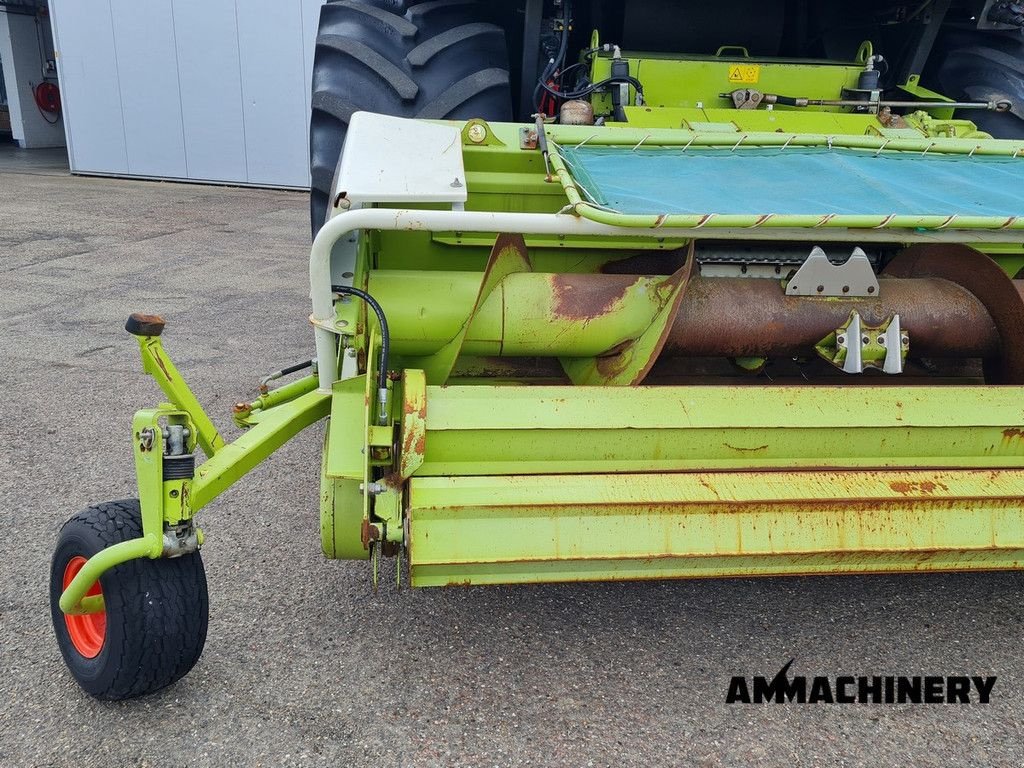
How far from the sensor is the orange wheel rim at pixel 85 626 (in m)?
1.91

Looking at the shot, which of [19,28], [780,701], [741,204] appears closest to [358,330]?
[741,204]

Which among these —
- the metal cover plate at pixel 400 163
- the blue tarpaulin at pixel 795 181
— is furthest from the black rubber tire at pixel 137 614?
the blue tarpaulin at pixel 795 181

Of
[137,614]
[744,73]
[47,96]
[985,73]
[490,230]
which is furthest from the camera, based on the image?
[47,96]

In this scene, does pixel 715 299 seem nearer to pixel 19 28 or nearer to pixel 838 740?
pixel 838 740

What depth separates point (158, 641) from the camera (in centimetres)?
176

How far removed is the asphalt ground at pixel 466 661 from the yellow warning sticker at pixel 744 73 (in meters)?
2.06

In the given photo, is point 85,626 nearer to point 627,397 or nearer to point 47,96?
point 627,397

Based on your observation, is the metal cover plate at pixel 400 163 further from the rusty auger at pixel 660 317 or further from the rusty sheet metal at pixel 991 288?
the rusty sheet metal at pixel 991 288

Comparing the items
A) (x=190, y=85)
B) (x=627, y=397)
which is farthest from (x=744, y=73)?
(x=190, y=85)

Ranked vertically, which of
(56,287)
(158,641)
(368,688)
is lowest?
(56,287)

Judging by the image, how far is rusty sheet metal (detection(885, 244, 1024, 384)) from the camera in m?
2.21

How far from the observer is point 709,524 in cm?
181

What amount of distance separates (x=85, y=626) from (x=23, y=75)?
1689 cm

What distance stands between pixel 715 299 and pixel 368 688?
4.26 ft
